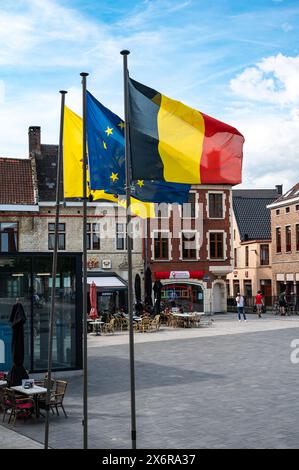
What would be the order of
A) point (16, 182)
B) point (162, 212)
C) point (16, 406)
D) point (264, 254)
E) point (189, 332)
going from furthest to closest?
point (264, 254)
point (162, 212)
point (16, 182)
point (189, 332)
point (16, 406)

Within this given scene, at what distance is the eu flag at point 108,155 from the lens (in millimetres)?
9906

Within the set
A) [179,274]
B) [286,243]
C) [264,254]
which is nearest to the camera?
[179,274]

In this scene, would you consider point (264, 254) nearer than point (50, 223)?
No

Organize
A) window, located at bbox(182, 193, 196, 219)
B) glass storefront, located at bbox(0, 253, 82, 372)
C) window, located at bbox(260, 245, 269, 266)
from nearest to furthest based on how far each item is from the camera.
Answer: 1. glass storefront, located at bbox(0, 253, 82, 372)
2. window, located at bbox(182, 193, 196, 219)
3. window, located at bbox(260, 245, 269, 266)

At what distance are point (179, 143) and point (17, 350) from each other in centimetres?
690

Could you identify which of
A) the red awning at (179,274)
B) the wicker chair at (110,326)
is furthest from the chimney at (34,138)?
the wicker chair at (110,326)

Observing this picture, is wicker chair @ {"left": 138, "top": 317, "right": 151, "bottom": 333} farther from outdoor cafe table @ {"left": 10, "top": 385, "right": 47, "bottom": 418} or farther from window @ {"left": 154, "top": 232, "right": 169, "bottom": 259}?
outdoor cafe table @ {"left": 10, "top": 385, "right": 47, "bottom": 418}

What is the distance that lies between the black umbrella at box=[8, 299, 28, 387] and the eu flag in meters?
5.25

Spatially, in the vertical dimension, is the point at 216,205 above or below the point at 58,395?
above

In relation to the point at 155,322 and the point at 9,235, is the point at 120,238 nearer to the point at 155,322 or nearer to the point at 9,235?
the point at 9,235

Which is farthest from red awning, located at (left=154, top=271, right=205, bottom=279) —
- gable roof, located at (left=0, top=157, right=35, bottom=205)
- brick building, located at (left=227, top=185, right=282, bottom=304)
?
brick building, located at (left=227, top=185, right=282, bottom=304)

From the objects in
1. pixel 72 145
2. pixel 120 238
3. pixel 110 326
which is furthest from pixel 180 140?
pixel 120 238

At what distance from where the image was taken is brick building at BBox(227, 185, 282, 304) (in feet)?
191

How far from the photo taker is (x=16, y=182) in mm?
42000
